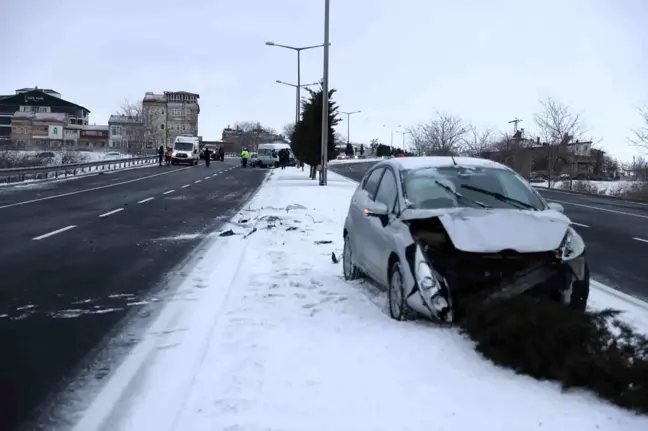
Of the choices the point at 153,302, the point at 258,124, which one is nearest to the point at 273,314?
the point at 153,302

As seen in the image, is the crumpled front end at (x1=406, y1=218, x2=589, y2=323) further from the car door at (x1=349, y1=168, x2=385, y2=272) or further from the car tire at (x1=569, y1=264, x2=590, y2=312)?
the car door at (x1=349, y1=168, x2=385, y2=272)

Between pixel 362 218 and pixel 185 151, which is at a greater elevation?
pixel 185 151

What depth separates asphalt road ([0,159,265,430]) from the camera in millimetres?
5348

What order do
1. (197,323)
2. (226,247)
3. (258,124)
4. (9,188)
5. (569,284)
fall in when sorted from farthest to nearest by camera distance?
(258,124) → (9,188) → (226,247) → (197,323) → (569,284)

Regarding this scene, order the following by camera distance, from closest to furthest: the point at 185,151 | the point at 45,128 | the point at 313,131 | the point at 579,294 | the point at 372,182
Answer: the point at 579,294 < the point at 372,182 < the point at 313,131 < the point at 185,151 < the point at 45,128

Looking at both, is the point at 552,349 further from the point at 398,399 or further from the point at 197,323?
the point at 197,323

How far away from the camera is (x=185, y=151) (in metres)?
64.8

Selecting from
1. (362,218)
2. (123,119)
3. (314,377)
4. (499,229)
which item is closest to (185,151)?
(362,218)

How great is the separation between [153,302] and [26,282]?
6.80 ft

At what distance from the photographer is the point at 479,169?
7551 mm

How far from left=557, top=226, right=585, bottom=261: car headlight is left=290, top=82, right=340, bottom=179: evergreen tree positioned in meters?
29.7

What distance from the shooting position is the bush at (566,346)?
14.0 ft

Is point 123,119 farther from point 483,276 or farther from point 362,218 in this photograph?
point 483,276

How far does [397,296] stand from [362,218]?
184 centimetres
